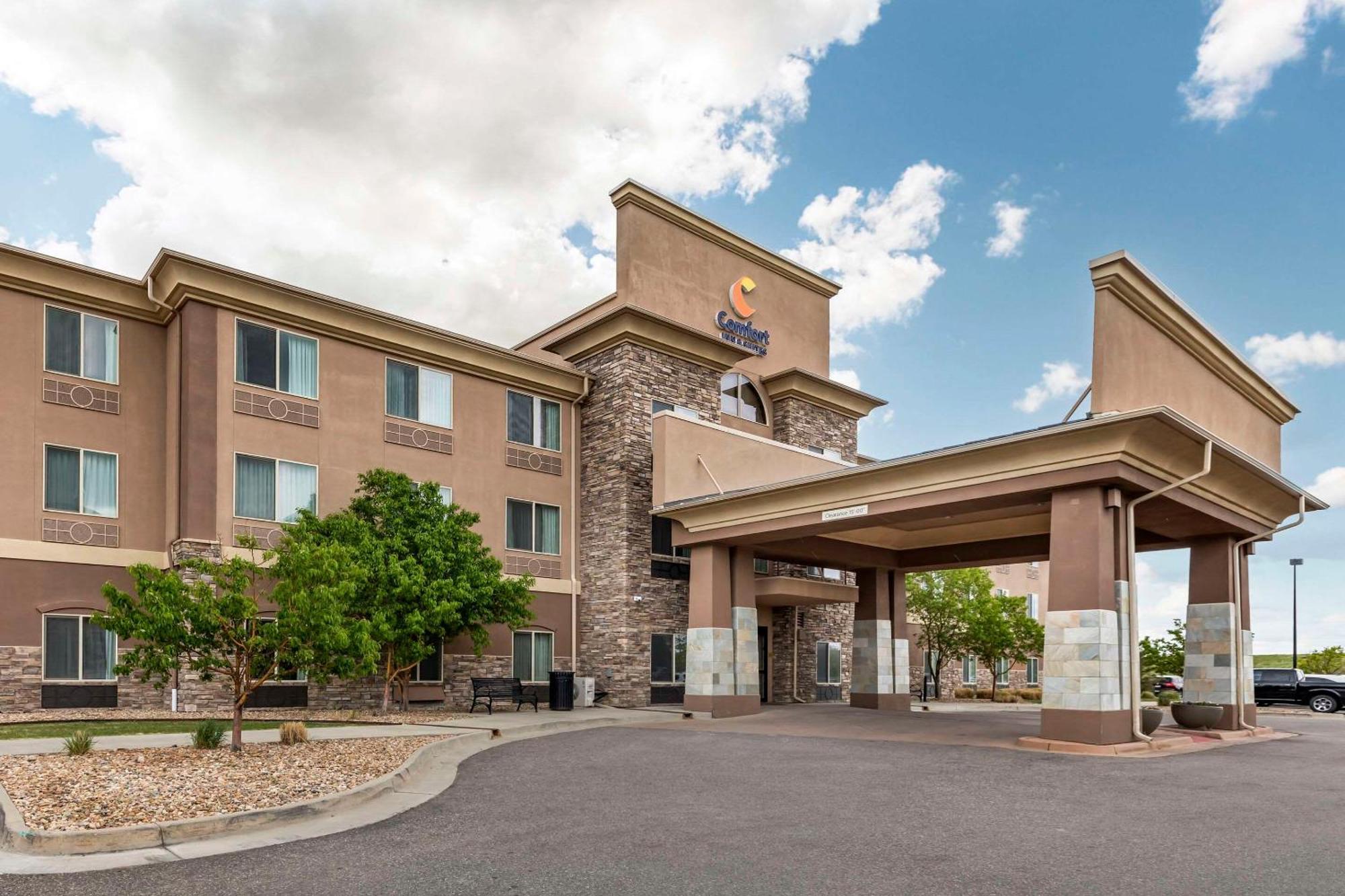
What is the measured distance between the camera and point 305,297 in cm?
2433

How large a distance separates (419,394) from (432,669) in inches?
288

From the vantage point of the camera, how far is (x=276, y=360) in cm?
2395

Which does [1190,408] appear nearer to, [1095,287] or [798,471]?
[1095,287]

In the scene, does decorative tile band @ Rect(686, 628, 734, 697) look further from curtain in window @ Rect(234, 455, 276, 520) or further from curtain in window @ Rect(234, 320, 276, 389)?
curtain in window @ Rect(234, 320, 276, 389)

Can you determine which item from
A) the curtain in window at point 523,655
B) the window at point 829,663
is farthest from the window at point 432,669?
the window at point 829,663

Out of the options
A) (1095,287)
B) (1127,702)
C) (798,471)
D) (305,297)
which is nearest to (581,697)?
(798,471)

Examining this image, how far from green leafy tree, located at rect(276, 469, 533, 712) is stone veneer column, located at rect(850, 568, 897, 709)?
426 inches

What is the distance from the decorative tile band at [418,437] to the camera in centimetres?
2598

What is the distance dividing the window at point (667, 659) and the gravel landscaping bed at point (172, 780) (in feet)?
46.7

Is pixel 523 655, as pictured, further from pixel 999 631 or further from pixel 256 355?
Result: pixel 999 631

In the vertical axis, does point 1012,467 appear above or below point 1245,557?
above

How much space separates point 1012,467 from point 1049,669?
3.78m

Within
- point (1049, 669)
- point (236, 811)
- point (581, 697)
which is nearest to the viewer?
point (236, 811)

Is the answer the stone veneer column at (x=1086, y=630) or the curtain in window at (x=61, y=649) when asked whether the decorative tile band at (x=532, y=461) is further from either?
the stone veneer column at (x=1086, y=630)
